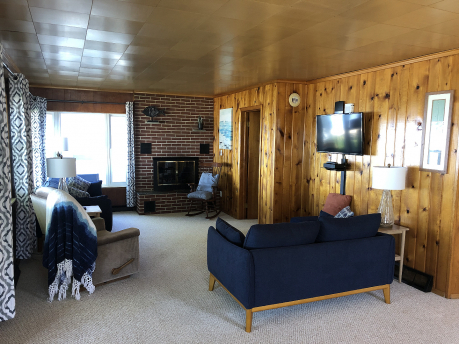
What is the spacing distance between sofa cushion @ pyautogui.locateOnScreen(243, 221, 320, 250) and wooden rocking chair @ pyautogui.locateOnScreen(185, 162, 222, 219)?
12.7 feet

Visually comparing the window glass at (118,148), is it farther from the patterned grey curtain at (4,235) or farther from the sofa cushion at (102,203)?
the patterned grey curtain at (4,235)

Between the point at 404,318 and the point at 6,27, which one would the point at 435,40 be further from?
the point at 6,27

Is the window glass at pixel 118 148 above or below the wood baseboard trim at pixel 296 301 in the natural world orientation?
above

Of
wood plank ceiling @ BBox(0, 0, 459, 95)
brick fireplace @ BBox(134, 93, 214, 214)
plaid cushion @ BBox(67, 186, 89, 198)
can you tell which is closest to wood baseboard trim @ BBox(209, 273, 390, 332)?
wood plank ceiling @ BBox(0, 0, 459, 95)

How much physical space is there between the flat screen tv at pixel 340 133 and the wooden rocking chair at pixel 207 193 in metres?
2.49

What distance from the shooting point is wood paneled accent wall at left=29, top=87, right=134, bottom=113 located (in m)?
6.74

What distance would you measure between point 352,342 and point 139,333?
5.45 ft

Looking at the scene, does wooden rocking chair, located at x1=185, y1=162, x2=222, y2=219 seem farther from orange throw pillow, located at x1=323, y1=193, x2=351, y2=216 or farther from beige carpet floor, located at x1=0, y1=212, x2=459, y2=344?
beige carpet floor, located at x1=0, y1=212, x2=459, y2=344

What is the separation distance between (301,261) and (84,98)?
5.67m

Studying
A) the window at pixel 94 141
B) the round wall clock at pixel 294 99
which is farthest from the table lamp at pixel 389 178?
the window at pixel 94 141

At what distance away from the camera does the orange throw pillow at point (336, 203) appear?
476 cm

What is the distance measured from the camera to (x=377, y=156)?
4359 mm

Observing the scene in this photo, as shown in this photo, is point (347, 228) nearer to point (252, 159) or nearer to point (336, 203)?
point (336, 203)

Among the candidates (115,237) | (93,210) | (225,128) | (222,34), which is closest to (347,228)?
(222,34)
